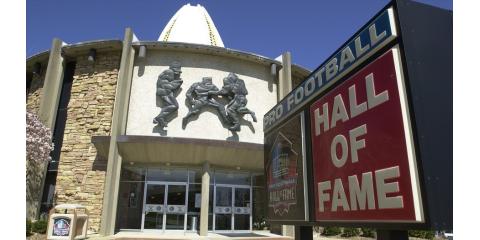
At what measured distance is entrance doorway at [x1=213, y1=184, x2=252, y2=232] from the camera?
20.6m

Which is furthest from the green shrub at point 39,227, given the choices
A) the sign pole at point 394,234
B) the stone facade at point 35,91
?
the sign pole at point 394,234

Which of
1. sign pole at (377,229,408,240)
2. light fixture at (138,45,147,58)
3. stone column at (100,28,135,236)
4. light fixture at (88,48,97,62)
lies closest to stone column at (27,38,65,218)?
light fixture at (88,48,97,62)

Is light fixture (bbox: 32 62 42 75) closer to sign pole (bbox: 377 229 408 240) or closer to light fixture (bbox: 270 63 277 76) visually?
light fixture (bbox: 270 63 277 76)

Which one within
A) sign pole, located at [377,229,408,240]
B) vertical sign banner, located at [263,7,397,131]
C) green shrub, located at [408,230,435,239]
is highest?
vertical sign banner, located at [263,7,397,131]

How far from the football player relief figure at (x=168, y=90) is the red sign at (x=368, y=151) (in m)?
15.0

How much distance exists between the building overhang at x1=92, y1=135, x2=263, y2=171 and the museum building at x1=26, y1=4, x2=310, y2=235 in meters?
0.06

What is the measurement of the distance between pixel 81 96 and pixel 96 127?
258cm

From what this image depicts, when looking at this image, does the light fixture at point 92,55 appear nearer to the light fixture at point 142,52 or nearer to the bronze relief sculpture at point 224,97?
the light fixture at point 142,52

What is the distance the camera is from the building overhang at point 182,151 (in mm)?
18516

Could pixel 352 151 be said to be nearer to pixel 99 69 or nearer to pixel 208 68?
pixel 208 68

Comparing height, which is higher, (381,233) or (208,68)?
(208,68)

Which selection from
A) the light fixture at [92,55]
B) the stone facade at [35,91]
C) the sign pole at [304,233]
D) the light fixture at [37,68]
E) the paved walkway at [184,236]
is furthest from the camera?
the light fixture at [37,68]

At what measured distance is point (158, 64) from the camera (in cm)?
2145

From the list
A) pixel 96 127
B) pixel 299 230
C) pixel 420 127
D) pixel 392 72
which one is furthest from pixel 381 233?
pixel 96 127
